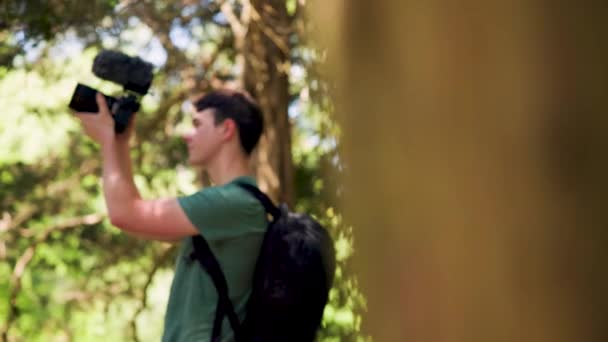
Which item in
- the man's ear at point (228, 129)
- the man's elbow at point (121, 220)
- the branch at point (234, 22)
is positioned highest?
the man's ear at point (228, 129)

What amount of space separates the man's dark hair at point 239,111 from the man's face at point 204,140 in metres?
0.03

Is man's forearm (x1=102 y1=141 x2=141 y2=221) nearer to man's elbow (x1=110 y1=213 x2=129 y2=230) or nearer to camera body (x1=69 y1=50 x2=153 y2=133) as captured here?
man's elbow (x1=110 y1=213 x2=129 y2=230)

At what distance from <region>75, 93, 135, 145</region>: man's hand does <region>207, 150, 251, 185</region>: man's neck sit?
30cm

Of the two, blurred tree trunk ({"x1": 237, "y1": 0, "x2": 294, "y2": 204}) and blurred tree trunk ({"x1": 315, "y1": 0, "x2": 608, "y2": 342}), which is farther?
blurred tree trunk ({"x1": 237, "y1": 0, "x2": 294, "y2": 204})

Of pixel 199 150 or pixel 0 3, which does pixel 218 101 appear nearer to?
pixel 199 150

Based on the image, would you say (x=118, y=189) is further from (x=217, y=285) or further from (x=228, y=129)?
(x=228, y=129)

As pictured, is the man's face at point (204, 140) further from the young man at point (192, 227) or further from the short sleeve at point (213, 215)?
the short sleeve at point (213, 215)

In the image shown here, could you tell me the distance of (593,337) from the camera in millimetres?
467

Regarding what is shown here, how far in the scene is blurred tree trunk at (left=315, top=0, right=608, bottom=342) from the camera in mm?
473

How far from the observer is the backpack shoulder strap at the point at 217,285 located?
292cm

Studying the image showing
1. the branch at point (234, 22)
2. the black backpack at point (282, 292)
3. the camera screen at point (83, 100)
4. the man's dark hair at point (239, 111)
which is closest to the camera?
the black backpack at point (282, 292)

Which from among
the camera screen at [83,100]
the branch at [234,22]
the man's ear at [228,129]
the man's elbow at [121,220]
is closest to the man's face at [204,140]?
the man's ear at [228,129]

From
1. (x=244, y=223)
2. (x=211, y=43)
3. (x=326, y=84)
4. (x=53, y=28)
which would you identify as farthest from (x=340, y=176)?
(x=211, y=43)

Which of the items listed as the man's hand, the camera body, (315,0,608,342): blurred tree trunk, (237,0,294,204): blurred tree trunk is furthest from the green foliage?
(315,0,608,342): blurred tree trunk
